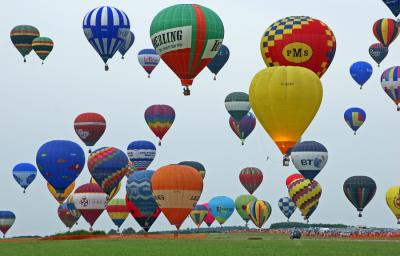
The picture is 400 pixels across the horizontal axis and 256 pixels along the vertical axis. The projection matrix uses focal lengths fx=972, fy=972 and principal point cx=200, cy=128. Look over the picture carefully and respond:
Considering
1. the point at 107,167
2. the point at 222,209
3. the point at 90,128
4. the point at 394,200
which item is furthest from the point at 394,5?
the point at 222,209

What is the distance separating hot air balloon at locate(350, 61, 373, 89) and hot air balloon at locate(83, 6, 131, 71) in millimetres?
27730

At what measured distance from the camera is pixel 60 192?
8038 centimetres

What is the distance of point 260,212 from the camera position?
105m

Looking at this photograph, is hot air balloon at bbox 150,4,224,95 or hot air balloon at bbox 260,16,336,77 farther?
hot air balloon at bbox 260,16,336,77

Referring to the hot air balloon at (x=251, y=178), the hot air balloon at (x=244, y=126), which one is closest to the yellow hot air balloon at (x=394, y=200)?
the hot air balloon at (x=244, y=126)

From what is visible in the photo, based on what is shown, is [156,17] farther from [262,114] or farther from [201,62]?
[262,114]

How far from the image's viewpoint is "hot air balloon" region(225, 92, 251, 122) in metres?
88.8

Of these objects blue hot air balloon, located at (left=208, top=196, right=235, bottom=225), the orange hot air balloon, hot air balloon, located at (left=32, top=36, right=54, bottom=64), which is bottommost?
blue hot air balloon, located at (left=208, top=196, right=235, bottom=225)

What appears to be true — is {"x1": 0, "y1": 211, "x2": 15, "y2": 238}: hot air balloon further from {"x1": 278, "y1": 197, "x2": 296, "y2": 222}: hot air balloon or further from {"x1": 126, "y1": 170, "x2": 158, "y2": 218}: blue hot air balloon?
{"x1": 278, "y1": 197, "x2": 296, "y2": 222}: hot air balloon

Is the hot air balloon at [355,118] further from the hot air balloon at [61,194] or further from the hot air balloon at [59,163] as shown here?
the hot air balloon at [61,194]

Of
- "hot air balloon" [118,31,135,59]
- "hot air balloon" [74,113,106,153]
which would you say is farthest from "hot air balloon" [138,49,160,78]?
"hot air balloon" [74,113,106,153]

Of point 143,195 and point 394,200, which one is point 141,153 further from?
point 394,200

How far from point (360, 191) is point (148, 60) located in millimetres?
22792

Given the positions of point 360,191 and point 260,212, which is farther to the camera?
point 260,212
